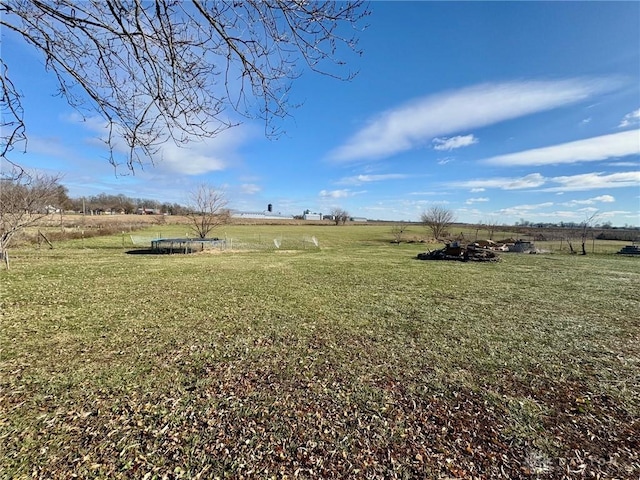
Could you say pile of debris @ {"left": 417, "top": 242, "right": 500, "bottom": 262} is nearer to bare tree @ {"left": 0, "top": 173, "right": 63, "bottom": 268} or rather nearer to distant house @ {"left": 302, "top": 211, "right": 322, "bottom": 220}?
bare tree @ {"left": 0, "top": 173, "right": 63, "bottom": 268}

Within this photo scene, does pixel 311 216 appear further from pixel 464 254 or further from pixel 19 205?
pixel 19 205

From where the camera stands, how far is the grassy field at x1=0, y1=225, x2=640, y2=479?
92.0 inches

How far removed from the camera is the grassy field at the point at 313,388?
7.66ft

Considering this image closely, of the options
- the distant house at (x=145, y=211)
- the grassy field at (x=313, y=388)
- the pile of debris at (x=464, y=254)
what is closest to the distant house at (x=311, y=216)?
the distant house at (x=145, y=211)

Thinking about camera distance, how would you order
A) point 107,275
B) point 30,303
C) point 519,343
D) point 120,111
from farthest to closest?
point 107,275
point 30,303
point 519,343
point 120,111

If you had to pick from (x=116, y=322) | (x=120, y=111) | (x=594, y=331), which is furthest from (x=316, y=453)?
(x=594, y=331)

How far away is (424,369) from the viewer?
12.9ft

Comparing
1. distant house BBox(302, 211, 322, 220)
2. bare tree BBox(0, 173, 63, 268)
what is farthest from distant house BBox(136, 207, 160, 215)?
bare tree BBox(0, 173, 63, 268)

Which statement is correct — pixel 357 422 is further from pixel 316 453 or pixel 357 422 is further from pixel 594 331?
pixel 594 331

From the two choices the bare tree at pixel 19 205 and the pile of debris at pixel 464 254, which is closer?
the bare tree at pixel 19 205

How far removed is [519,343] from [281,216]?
9904cm

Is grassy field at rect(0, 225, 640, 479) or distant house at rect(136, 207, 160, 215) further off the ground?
distant house at rect(136, 207, 160, 215)

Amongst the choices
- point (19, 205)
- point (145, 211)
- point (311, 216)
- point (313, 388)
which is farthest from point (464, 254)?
point (311, 216)

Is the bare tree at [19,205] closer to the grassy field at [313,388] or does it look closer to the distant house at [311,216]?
the grassy field at [313,388]
